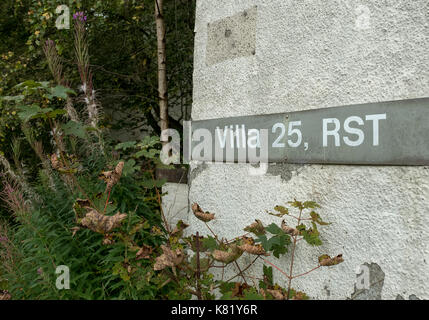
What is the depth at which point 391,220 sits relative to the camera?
1354 mm

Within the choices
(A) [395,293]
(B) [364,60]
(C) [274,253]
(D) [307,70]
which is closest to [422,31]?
(B) [364,60]

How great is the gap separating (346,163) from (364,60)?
0.39 m

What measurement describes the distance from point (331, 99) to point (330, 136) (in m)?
0.15

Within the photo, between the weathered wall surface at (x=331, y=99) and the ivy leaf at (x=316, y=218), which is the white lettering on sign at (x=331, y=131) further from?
the ivy leaf at (x=316, y=218)

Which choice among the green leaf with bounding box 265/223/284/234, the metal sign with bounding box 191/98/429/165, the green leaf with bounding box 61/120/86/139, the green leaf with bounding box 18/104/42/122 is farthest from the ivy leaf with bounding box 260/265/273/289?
the green leaf with bounding box 18/104/42/122

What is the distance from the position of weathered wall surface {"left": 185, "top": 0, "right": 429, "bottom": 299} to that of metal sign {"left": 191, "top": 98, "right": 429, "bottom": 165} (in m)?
0.04

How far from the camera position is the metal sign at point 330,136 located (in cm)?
130

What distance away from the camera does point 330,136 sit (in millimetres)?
1543

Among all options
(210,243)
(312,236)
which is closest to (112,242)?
(210,243)

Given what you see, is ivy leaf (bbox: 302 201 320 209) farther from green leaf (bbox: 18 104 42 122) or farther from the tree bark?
the tree bark

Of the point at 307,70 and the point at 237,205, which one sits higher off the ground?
the point at 307,70

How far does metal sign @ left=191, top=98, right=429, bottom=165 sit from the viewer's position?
1301 mm

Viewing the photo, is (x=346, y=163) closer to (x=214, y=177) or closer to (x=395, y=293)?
(x=395, y=293)

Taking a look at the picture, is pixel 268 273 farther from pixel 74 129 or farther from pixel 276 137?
pixel 74 129
